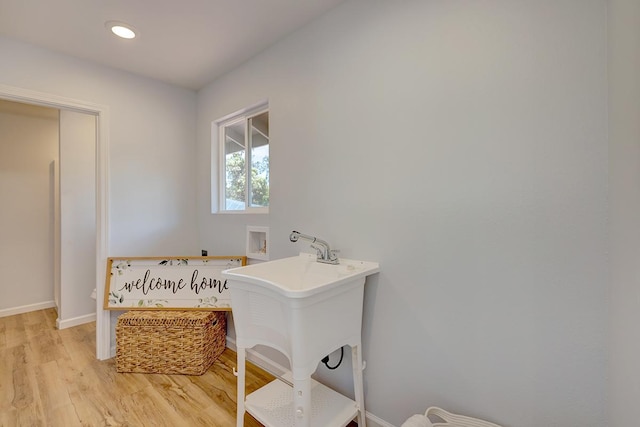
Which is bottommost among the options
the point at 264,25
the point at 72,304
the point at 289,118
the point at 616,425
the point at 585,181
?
the point at 72,304

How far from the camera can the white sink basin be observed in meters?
1.29

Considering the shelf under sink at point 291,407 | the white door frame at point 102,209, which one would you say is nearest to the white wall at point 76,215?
the white door frame at point 102,209

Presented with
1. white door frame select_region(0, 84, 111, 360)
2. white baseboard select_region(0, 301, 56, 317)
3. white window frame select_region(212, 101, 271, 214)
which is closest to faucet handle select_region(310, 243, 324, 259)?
white window frame select_region(212, 101, 271, 214)

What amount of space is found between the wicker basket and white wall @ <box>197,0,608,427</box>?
976 mm

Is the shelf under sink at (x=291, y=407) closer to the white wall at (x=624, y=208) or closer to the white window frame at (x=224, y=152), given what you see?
the white wall at (x=624, y=208)

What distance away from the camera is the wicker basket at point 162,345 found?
6.73 ft

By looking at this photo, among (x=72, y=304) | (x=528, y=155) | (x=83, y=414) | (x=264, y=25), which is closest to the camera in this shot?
(x=528, y=155)

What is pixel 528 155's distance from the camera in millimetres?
1039

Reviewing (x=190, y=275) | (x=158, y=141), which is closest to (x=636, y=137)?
(x=190, y=275)

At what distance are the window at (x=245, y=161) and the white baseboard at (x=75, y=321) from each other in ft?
6.48

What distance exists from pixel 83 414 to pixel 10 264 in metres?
2.62

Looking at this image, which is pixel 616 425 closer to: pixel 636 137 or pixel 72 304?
pixel 636 137

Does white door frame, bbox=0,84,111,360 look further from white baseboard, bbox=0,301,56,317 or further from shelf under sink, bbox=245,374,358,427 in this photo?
white baseboard, bbox=0,301,56,317

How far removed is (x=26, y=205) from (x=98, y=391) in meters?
2.63
